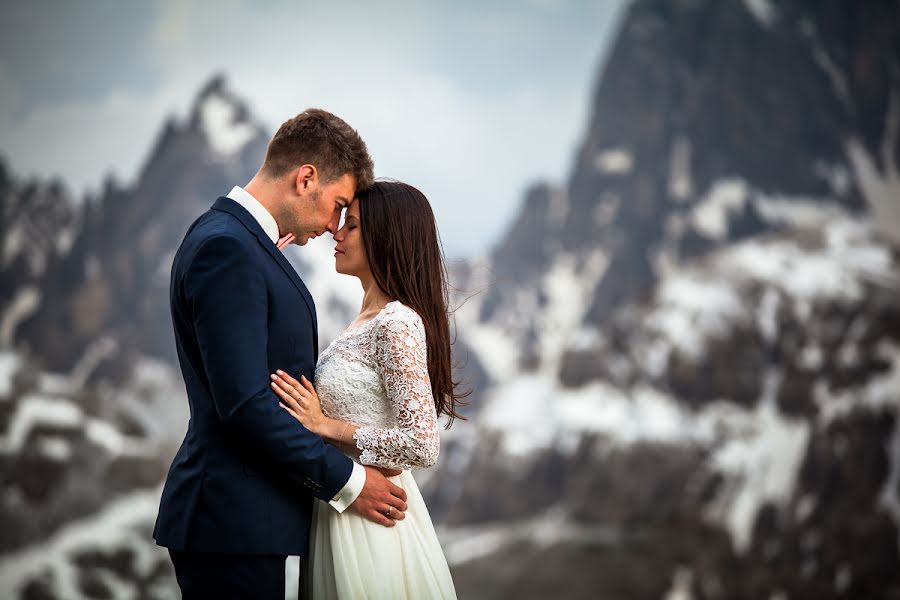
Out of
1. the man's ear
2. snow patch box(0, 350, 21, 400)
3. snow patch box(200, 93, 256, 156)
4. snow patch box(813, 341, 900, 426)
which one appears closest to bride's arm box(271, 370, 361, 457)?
the man's ear

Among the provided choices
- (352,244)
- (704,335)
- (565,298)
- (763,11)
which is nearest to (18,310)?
(565,298)

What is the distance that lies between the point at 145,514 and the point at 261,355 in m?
35.8

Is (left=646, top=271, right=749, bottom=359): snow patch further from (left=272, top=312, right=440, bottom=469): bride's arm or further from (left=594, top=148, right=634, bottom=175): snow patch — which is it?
(left=272, top=312, right=440, bottom=469): bride's arm

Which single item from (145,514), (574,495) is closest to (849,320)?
(574,495)

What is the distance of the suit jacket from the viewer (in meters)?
2.87

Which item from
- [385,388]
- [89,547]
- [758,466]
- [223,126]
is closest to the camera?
[385,388]

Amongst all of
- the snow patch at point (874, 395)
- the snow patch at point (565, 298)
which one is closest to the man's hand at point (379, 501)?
the snow patch at point (874, 395)

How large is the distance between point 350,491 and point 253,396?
1.77ft

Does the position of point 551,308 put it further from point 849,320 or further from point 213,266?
point 213,266

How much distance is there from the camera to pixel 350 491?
3113 mm

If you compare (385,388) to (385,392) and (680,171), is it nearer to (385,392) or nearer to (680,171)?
(385,392)

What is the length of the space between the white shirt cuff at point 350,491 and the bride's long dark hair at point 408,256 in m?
0.58

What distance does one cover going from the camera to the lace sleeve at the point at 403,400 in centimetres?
322

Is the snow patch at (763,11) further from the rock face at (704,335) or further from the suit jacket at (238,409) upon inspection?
the suit jacket at (238,409)
